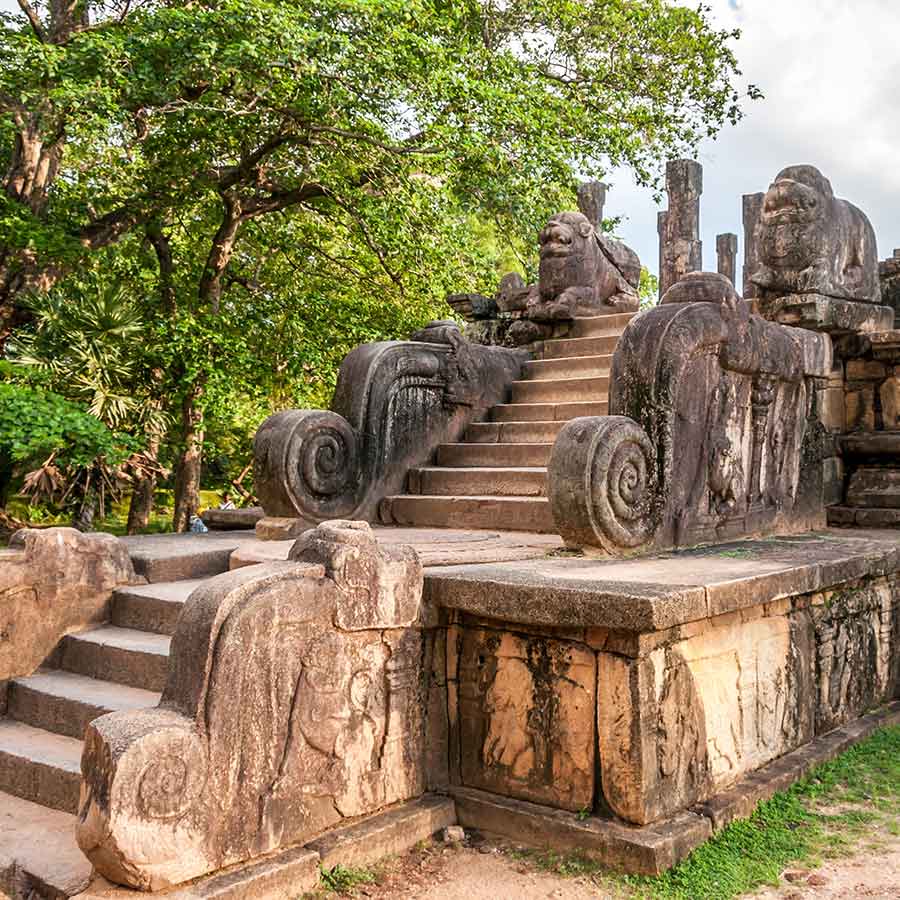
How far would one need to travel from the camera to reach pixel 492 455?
6.46 m

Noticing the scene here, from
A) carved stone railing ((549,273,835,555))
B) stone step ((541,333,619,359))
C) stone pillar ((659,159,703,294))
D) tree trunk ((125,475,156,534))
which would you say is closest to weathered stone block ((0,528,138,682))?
carved stone railing ((549,273,835,555))

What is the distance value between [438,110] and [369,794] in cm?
872

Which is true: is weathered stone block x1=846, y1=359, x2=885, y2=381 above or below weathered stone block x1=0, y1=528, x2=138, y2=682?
above

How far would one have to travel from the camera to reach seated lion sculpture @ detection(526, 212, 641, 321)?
7.56 m

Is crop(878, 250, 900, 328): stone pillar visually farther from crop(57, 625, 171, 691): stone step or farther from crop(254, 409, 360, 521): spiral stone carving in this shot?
crop(57, 625, 171, 691): stone step

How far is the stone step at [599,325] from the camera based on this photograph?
7379 mm

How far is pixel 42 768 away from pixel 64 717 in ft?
1.13

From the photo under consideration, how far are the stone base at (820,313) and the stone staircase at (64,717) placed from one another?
4075mm

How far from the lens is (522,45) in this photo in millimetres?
15695

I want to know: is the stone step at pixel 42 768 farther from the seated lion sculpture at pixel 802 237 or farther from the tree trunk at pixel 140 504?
the tree trunk at pixel 140 504

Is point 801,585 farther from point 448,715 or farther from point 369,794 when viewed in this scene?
point 369,794

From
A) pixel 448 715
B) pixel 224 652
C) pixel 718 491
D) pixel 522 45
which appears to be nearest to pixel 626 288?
pixel 718 491

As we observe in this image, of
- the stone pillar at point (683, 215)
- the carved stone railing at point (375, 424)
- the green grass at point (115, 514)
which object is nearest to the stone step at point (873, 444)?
the carved stone railing at point (375, 424)

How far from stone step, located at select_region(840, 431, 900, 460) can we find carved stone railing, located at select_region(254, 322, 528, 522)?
242 cm
